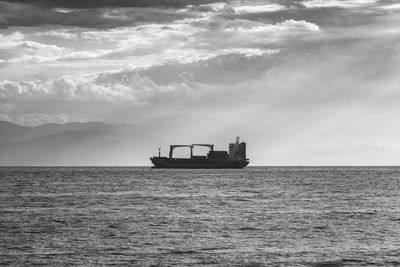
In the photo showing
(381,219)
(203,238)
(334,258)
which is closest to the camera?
(334,258)

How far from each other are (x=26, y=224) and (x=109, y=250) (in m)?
17.7

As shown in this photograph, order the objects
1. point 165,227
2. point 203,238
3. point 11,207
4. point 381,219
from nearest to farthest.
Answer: point 203,238 → point 165,227 → point 381,219 → point 11,207

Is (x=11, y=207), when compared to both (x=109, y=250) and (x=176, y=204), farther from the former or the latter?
(x=109, y=250)

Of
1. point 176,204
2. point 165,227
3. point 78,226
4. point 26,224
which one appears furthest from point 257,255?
point 176,204

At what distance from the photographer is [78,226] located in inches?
2186

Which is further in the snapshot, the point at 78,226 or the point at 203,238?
the point at 78,226

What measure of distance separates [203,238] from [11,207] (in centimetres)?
3625

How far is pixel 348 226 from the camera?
5588cm

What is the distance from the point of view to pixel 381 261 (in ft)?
124

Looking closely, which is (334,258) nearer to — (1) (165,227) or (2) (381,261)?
(2) (381,261)

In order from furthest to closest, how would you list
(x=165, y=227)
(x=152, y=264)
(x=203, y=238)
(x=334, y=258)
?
(x=165, y=227) < (x=203, y=238) < (x=334, y=258) < (x=152, y=264)

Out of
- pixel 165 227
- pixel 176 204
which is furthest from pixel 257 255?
pixel 176 204

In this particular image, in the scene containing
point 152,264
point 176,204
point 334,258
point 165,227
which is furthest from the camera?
point 176,204

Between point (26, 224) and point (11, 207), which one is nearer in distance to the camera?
point (26, 224)
